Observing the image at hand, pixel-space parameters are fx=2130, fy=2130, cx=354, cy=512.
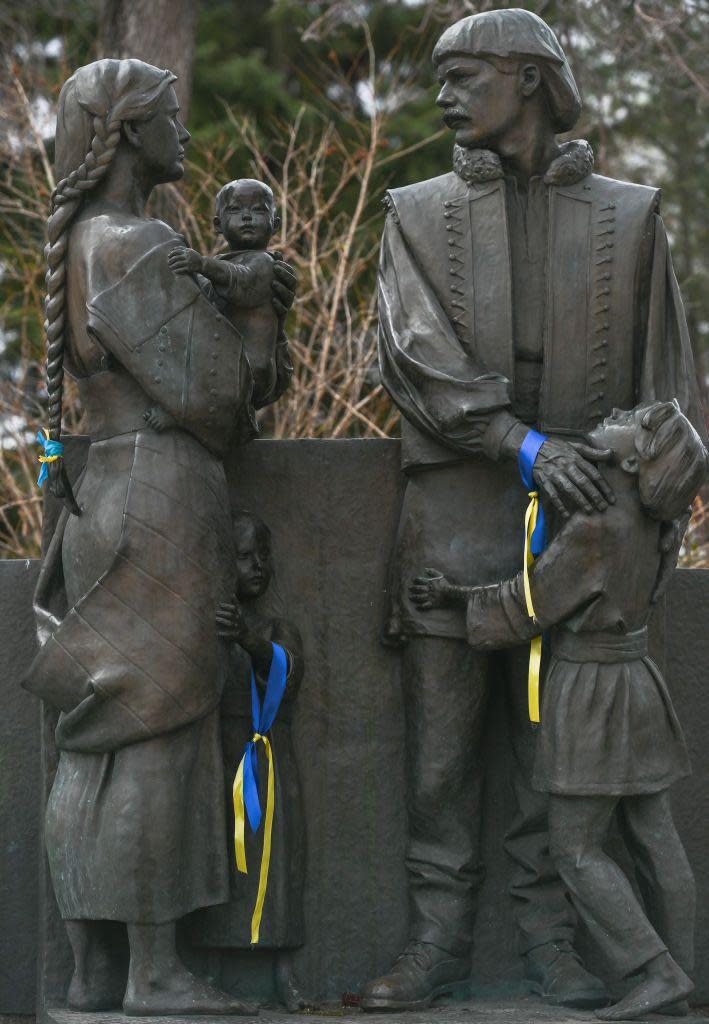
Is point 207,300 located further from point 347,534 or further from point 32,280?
point 32,280

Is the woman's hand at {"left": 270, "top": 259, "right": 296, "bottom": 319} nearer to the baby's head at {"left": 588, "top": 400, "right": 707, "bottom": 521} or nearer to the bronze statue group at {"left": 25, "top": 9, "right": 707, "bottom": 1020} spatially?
the bronze statue group at {"left": 25, "top": 9, "right": 707, "bottom": 1020}

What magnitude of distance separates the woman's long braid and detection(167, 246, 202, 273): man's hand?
1.06 ft

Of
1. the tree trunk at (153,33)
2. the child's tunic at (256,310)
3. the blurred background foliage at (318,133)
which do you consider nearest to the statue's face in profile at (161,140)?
the child's tunic at (256,310)

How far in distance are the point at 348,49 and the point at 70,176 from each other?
329 inches

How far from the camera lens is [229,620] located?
5.97 meters

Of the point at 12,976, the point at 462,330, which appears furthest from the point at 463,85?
the point at 12,976

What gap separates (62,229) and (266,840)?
185cm

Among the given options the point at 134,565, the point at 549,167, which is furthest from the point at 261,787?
the point at 549,167

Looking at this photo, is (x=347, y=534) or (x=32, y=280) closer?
(x=347, y=534)

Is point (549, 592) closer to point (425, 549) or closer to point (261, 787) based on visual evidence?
point (425, 549)

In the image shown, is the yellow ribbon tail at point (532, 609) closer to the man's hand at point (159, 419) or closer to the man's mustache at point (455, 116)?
the man's hand at point (159, 419)

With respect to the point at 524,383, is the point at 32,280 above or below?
above

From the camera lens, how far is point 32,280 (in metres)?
10.9

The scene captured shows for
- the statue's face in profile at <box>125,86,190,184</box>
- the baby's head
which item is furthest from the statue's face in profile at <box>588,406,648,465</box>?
the statue's face in profile at <box>125,86,190,184</box>
